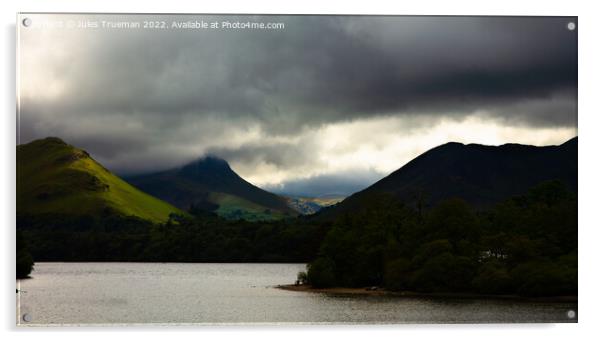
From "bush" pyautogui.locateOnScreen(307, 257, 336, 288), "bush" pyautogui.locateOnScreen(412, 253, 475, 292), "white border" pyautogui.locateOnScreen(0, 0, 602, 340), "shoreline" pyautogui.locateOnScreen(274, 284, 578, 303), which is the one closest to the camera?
"white border" pyautogui.locateOnScreen(0, 0, 602, 340)

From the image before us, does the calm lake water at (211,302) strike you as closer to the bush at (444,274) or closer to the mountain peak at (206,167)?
the bush at (444,274)

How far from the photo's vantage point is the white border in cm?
1214

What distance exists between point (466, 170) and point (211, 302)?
508cm

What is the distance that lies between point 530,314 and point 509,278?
2.57m

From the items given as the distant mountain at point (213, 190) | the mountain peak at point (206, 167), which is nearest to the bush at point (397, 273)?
the distant mountain at point (213, 190)

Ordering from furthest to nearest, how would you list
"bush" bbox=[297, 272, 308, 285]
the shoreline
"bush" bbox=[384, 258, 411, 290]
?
1. "bush" bbox=[384, 258, 411, 290]
2. "bush" bbox=[297, 272, 308, 285]
3. the shoreline

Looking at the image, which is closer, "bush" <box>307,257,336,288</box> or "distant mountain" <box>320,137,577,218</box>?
"distant mountain" <box>320,137,577,218</box>

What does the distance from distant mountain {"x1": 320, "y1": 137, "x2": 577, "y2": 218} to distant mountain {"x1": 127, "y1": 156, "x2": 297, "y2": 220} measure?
98 centimetres

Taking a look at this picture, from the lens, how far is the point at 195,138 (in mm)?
13844

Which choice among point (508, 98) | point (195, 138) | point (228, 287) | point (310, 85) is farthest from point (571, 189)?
point (228, 287)

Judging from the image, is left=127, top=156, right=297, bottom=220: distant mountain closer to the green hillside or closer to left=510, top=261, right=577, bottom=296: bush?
the green hillside

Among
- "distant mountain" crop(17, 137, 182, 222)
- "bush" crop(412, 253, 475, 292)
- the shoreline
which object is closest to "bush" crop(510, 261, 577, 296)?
the shoreline

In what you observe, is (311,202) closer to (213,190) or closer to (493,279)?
(213,190)

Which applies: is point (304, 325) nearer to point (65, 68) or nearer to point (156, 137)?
point (156, 137)
